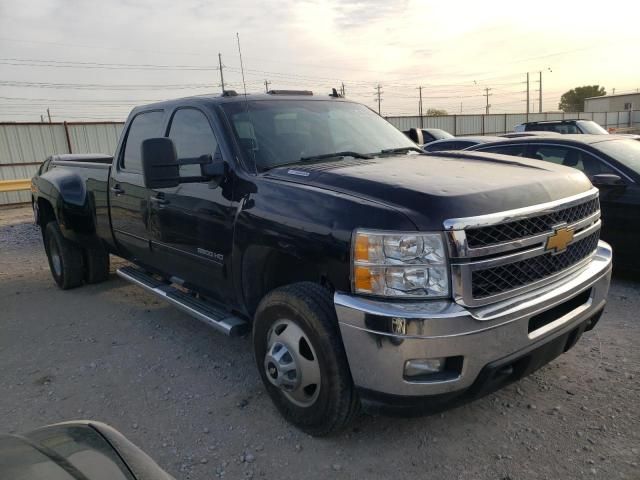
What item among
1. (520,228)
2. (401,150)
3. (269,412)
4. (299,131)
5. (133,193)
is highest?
(299,131)

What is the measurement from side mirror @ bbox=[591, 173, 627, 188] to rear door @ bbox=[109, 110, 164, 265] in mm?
4293

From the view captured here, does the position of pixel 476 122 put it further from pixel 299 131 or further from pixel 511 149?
pixel 299 131

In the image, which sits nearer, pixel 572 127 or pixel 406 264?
pixel 406 264

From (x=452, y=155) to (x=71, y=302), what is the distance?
4.43 metres

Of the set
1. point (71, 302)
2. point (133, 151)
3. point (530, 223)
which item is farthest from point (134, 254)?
point (530, 223)

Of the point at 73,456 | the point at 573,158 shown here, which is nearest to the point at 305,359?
the point at 73,456

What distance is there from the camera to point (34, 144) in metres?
16.3

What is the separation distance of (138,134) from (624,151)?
5089 mm

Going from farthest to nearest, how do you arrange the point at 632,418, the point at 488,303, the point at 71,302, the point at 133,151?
1. the point at 71,302
2. the point at 133,151
3. the point at 632,418
4. the point at 488,303

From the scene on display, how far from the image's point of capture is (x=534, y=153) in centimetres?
625

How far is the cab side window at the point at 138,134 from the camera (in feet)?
14.7

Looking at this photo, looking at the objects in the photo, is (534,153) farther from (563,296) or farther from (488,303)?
(488,303)

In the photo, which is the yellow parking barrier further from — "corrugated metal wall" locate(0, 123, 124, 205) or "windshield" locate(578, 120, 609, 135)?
"windshield" locate(578, 120, 609, 135)

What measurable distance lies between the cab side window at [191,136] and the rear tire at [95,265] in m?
2.60
